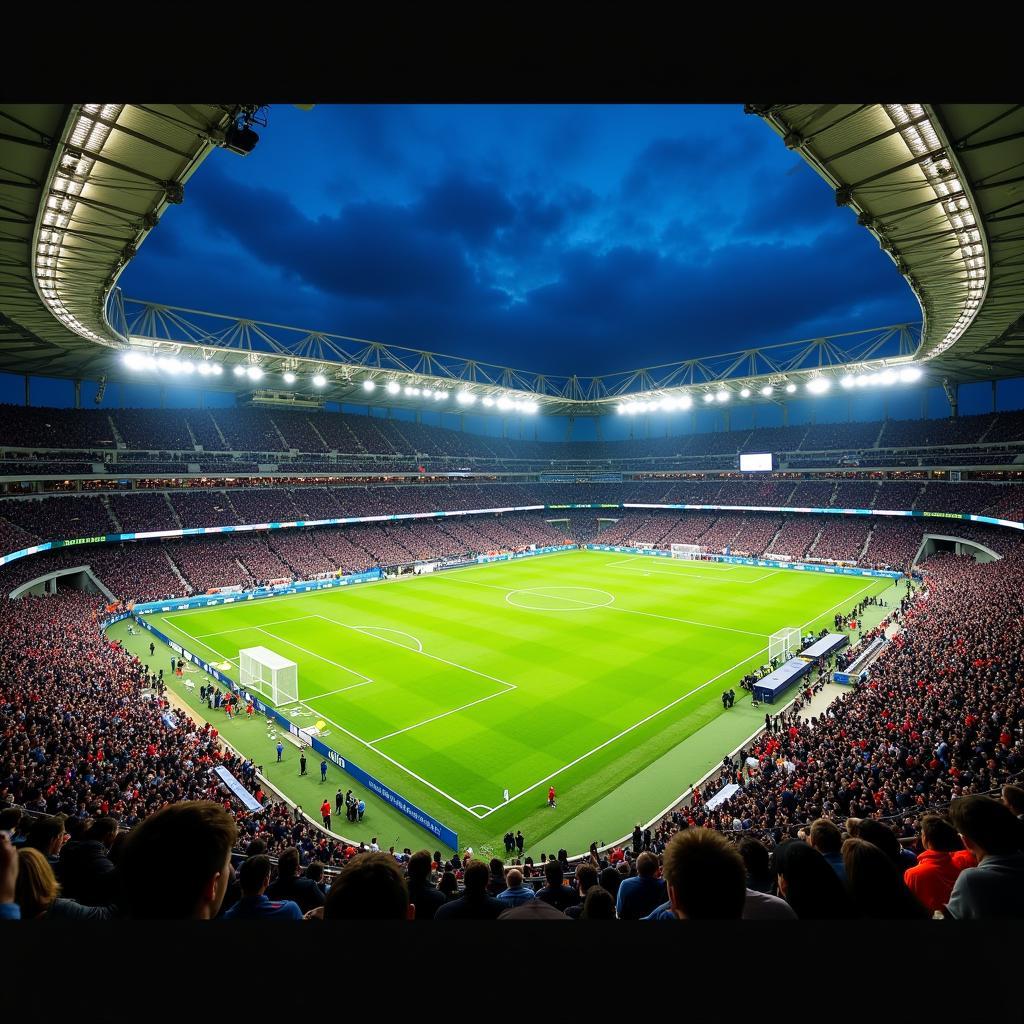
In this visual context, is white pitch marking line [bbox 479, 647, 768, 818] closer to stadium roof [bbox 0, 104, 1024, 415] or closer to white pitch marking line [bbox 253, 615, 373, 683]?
white pitch marking line [bbox 253, 615, 373, 683]

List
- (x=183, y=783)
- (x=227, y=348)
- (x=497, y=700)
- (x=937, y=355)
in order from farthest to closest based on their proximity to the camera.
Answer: (x=227, y=348) → (x=937, y=355) → (x=497, y=700) → (x=183, y=783)

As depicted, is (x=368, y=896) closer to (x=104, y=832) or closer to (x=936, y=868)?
(x=936, y=868)

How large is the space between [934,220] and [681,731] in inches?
778

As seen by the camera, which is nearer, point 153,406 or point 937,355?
point 937,355

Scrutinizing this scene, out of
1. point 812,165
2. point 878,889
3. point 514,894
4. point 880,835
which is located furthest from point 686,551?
point 878,889

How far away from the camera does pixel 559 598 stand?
154ft

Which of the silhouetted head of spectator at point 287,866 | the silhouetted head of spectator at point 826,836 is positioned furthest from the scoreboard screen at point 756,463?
the silhouetted head of spectator at point 287,866

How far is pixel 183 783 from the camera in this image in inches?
658

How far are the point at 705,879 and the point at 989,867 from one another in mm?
1907

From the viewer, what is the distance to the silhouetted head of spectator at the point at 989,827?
356 centimetres

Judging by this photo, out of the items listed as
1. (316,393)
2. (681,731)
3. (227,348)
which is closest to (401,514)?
(316,393)

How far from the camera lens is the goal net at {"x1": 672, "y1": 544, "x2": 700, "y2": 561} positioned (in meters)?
64.6

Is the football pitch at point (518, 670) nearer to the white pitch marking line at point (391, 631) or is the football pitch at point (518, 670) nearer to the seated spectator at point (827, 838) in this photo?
the white pitch marking line at point (391, 631)
